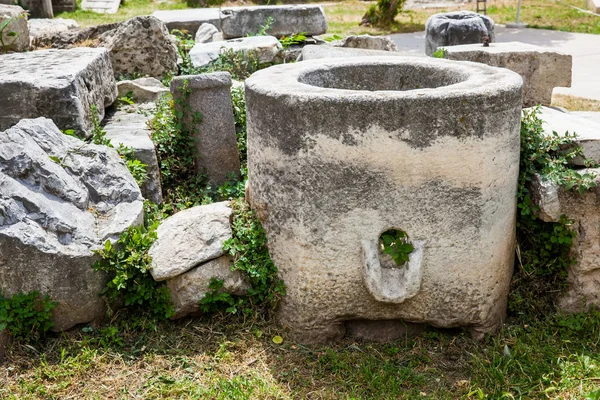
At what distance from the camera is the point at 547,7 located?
1666 cm

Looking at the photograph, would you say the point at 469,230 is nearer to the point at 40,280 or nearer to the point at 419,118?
the point at 419,118

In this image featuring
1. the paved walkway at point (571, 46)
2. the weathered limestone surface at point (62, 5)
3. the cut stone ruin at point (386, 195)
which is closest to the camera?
the cut stone ruin at point (386, 195)

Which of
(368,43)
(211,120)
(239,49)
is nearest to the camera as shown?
(211,120)

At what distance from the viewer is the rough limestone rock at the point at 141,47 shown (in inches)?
245

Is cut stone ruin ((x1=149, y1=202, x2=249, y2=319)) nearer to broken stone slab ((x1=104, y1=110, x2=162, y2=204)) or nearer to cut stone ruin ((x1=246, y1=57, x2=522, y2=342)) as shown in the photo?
cut stone ruin ((x1=246, y1=57, x2=522, y2=342))

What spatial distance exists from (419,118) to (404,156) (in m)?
0.19

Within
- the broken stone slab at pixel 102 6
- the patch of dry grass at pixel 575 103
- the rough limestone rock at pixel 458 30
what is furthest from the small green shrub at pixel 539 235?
the broken stone slab at pixel 102 6

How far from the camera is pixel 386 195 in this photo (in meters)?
3.24

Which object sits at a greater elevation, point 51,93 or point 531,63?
point 51,93

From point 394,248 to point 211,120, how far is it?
198cm

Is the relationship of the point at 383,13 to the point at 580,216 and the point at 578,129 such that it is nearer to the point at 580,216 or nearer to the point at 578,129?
the point at 578,129

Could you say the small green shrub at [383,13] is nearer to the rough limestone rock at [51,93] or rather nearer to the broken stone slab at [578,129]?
the rough limestone rock at [51,93]

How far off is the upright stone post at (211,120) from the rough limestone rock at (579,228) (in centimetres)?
211

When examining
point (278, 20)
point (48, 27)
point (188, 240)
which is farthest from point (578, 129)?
point (48, 27)
